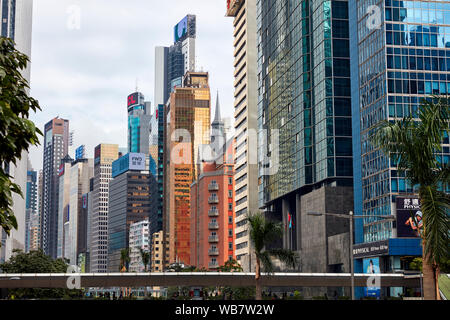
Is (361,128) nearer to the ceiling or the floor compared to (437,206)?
nearer to the ceiling

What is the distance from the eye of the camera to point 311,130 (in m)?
158

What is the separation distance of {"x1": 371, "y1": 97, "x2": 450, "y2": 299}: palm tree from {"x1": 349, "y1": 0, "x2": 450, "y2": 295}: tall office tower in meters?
103

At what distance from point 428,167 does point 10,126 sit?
1349 centimetres

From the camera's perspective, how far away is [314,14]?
159m

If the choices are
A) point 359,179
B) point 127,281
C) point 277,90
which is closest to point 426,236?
point 127,281

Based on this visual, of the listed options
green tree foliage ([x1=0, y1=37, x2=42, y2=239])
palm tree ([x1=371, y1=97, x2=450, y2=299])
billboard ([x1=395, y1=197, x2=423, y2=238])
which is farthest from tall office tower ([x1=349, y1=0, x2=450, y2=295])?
green tree foliage ([x1=0, y1=37, x2=42, y2=239])

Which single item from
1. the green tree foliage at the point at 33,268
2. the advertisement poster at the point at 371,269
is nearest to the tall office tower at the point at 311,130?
the advertisement poster at the point at 371,269

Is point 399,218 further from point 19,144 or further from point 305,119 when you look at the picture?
point 19,144

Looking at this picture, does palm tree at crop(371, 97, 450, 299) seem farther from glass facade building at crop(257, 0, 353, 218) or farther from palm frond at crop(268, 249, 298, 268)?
glass facade building at crop(257, 0, 353, 218)

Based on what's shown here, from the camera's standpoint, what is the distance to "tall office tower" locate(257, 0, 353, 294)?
146750mm

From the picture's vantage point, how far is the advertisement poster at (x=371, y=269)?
394ft

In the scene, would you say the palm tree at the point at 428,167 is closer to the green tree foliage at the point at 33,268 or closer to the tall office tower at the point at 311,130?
the green tree foliage at the point at 33,268

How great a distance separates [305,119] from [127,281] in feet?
208
